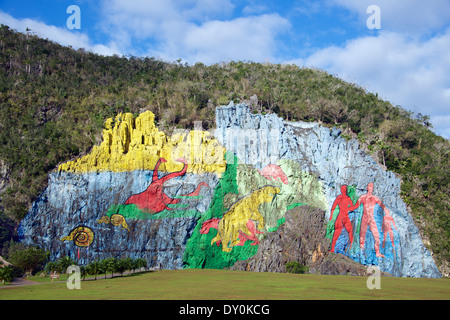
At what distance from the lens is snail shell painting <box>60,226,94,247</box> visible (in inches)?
1444

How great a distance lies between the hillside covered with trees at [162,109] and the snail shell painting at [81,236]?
567 cm

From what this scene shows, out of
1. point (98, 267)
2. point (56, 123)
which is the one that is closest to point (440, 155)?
point (98, 267)

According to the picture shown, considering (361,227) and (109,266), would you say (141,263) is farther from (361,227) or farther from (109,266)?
(361,227)

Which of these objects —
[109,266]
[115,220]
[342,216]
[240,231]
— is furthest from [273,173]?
[109,266]

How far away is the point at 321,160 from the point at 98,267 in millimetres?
24147

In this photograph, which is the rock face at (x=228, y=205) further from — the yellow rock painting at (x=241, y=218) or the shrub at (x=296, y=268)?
the shrub at (x=296, y=268)

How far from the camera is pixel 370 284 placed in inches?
1054

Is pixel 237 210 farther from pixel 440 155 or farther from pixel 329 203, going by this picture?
pixel 440 155

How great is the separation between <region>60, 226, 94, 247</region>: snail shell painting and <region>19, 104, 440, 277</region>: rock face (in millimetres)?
93

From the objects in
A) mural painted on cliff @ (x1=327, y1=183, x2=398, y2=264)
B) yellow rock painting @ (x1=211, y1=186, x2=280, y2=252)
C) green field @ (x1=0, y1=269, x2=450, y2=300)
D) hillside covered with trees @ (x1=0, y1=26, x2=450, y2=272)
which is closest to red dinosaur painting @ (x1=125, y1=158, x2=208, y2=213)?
yellow rock painting @ (x1=211, y1=186, x2=280, y2=252)

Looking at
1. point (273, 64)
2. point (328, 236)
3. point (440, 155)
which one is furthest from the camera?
point (273, 64)

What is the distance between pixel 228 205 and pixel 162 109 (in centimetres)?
1668

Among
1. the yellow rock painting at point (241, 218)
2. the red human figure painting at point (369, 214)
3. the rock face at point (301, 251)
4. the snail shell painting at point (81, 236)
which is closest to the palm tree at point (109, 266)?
the snail shell painting at point (81, 236)

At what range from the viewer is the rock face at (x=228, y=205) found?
121 ft
